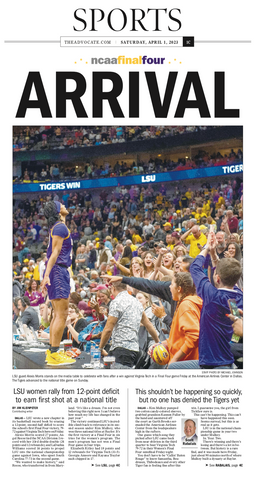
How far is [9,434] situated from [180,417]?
2140 millimetres

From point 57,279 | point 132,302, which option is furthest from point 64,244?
point 132,302

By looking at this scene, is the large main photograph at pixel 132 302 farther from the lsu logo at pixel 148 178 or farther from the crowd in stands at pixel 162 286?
the lsu logo at pixel 148 178

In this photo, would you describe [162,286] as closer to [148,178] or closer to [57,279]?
[57,279]

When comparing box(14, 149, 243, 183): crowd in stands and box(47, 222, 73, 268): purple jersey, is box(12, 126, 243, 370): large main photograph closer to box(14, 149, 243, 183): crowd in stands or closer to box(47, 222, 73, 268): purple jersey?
box(47, 222, 73, 268): purple jersey

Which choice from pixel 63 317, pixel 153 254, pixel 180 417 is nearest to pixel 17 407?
pixel 63 317

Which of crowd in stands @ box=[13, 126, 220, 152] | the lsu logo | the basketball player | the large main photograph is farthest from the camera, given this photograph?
crowd in stands @ box=[13, 126, 220, 152]

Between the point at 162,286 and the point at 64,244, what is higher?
the point at 64,244

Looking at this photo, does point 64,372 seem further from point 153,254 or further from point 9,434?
point 153,254

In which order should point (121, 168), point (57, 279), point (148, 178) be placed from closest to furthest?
point (57, 279) → point (148, 178) → point (121, 168)

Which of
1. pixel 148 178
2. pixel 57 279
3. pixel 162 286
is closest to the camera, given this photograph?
pixel 162 286

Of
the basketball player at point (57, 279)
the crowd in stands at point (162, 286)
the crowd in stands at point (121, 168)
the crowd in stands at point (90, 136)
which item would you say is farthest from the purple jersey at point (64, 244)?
the crowd in stands at point (90, 136)

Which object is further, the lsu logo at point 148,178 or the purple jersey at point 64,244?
the lsu logo at point 148,178

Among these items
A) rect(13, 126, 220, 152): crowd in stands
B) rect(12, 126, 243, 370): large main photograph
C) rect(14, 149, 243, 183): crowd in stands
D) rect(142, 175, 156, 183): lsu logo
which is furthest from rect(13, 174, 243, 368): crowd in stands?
rect(13, 126, 220, 152): crowd in stands

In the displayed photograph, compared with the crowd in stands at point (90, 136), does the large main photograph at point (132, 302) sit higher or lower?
lower
